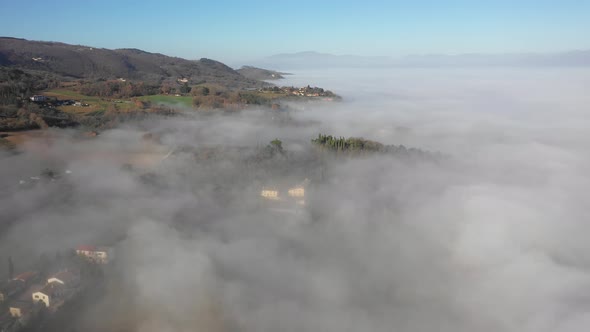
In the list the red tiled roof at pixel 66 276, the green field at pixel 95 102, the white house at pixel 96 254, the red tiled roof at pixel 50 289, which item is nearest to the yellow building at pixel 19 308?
the red tiled roof at pixel 50 289

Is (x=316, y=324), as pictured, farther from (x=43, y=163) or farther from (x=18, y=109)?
(x=18, y=109)

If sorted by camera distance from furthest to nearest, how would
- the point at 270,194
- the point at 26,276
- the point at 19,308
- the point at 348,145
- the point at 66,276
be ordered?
the point at 348,145 < the point at 270,194 < the point at 66,276 < the point at 26,276 < the point at 19,308

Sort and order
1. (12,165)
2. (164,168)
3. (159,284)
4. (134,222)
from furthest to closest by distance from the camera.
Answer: (164,168) < (12,165) < (134,222) < (159,284)

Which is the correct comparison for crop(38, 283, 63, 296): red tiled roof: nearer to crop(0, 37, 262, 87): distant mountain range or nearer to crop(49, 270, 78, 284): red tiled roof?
crop(49, 270, 78, 284): red tiled roof

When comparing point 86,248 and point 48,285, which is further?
point 86,248

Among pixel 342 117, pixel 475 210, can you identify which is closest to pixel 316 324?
pixel 475 210

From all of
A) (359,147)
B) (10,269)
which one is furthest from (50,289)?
(359,147)

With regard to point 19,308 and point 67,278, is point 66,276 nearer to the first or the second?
point 67,278

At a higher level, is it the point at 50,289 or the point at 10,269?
the point at 10,269

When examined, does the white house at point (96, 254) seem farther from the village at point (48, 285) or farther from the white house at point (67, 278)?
the white house at point (67, 278)
